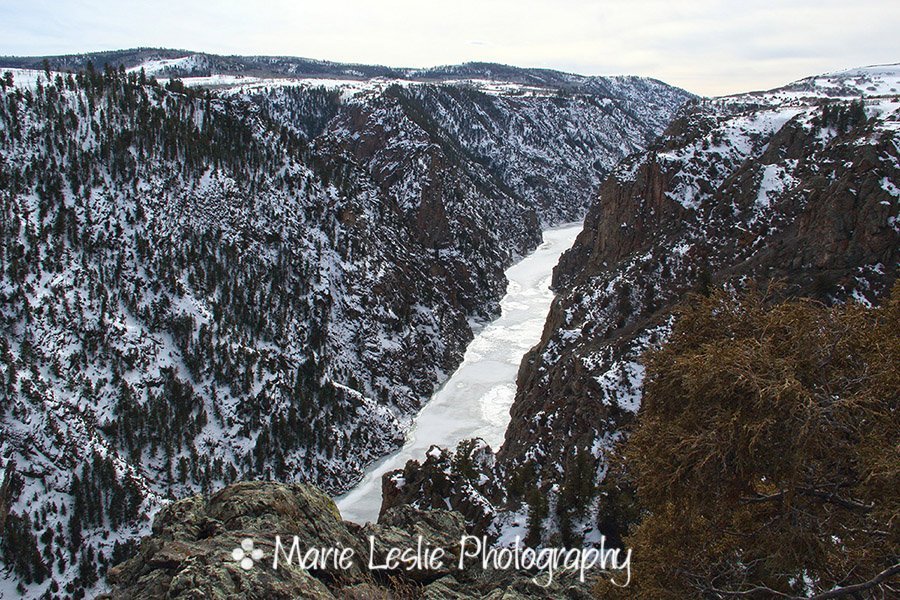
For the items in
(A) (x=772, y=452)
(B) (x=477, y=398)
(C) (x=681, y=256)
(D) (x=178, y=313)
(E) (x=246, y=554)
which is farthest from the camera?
(B) (x=477, y=398)

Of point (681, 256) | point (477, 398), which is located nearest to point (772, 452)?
point (681, 256)

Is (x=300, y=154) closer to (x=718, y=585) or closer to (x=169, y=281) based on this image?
(x=169, y=281)

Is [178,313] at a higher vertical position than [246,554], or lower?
lower

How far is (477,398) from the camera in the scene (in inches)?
3179

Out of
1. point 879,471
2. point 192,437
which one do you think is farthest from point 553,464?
point 192,437

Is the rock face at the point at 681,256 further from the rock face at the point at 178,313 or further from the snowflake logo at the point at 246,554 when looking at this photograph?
the rock face at the point at 178,313

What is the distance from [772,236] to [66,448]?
6685 cm

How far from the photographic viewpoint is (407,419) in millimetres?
79000

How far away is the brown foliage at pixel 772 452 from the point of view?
895 cm

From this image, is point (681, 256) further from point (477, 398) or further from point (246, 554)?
point (246, 554)

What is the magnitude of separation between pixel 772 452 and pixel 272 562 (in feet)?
39.0

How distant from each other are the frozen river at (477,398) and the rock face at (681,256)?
9350 millimetres

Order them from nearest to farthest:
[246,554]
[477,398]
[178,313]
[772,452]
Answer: [772,452] → [246,554] → [178,313] → [477,398]

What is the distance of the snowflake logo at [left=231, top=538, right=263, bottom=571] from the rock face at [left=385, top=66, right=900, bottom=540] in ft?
59.7
